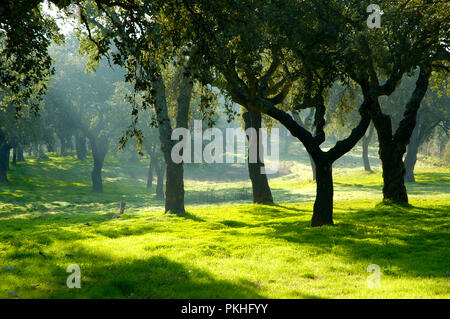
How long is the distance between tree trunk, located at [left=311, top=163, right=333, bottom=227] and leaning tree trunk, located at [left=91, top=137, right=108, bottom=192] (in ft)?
140

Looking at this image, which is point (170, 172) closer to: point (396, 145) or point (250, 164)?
point (250, 164)

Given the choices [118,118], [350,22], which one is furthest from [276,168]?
[350,22]

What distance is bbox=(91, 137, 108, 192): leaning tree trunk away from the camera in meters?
54.0

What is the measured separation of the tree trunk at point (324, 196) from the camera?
17531 millimetres

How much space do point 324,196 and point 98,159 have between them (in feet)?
141

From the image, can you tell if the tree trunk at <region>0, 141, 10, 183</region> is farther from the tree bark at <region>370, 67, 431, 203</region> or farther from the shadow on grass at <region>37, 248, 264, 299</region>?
the tree bark at <region>370, 67, 431, 203</region>

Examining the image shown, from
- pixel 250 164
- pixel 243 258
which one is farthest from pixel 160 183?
pixel 243 258

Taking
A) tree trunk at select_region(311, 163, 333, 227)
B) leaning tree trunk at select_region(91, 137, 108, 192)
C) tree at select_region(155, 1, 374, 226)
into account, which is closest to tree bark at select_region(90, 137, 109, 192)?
leaning tree trunk at select_region(91, 137, 108, 192)

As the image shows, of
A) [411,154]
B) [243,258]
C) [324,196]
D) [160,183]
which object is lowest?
[160,183]

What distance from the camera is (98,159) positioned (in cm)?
5388

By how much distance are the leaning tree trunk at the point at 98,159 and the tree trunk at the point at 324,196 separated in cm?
4258

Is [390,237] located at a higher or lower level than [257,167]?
lower
